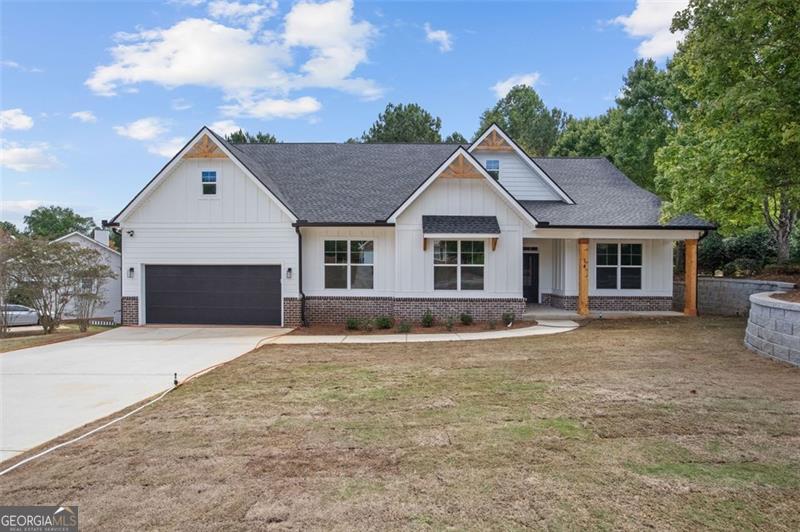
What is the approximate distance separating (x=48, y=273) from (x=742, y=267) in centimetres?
2560

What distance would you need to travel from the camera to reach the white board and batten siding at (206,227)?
14.7 metres

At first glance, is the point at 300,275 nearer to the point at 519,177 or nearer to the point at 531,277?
the point at 519,177

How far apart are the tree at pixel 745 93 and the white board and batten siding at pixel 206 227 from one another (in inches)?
458

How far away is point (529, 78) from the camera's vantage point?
52656 mm

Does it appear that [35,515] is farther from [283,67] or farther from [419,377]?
[283,67]

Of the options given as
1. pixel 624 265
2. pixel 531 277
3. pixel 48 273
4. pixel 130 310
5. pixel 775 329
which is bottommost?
pixel 130 310

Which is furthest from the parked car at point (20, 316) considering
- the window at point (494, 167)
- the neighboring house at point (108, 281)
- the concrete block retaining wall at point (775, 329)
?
the concrete block retaining wall at point (775, 329)

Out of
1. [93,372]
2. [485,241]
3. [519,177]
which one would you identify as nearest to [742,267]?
[519,177]

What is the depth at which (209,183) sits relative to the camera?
14844mm

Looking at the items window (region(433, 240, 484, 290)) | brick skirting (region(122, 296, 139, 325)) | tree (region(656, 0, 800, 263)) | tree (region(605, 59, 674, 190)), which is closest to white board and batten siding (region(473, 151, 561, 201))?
window (region(433, 240, 484, 290))

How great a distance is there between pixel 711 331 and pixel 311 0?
14.3 m

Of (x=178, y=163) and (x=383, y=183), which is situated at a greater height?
(x=178, y=163)

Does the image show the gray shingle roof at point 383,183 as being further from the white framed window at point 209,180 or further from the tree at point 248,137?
the tree at point 248,137

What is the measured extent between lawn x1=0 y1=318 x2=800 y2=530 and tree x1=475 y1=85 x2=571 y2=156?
1895 inches
